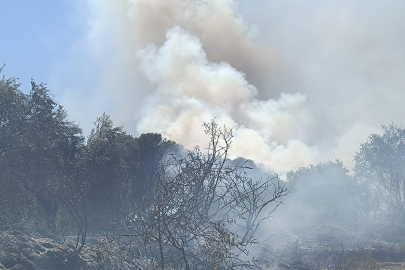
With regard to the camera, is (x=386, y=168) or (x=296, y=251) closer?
(x=296, y=251)

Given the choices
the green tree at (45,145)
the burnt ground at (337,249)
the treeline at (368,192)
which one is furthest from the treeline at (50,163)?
the treeline at (368,192)

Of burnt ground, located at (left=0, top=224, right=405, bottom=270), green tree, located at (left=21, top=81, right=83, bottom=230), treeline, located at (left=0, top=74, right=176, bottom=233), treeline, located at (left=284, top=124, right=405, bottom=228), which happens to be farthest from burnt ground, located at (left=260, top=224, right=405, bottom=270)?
green tree, located at (left=21, top=81, right=83, bottom=230)

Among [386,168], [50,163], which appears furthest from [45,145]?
[386,168]

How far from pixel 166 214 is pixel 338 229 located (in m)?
43.8

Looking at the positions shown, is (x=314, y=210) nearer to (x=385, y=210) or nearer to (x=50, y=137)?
(x=385, y=210)

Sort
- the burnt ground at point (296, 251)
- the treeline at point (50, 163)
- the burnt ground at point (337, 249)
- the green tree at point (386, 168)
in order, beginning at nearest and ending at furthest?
the burnt ground at point (296, 251) < the treeline at point (50, 163) < the burnt ground at point (337, 249) < the green tree at point (386, 168)

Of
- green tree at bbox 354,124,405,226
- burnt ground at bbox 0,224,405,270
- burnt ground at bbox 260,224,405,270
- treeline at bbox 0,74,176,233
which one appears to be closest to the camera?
burnt ground at bbox 0,224,405,270

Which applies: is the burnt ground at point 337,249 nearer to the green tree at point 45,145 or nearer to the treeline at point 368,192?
the treeline at point 368,192

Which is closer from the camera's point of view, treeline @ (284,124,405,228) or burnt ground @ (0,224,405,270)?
burnt ground @ (0,224,405,270)

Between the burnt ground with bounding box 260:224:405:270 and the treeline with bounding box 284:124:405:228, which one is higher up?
the treeline with bounding box 284:124:405:228

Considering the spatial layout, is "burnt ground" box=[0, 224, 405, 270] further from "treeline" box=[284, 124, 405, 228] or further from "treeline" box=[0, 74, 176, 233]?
"treeline" box=[284, 124, 405, 228]

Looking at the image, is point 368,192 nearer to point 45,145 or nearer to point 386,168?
point 386,168

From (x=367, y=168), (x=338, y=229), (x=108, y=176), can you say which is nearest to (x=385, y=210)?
(x=367, y=168)

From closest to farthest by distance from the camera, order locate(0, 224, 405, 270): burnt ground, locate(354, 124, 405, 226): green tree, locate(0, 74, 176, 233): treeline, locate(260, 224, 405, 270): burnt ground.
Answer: locate(0, 224, 405, 270): burnt ground, locate(0, 74, 176, 233): treeline, locate(260, 224, 405, 270): burnt ground, locate(354, 124, 405, 226): green tree
